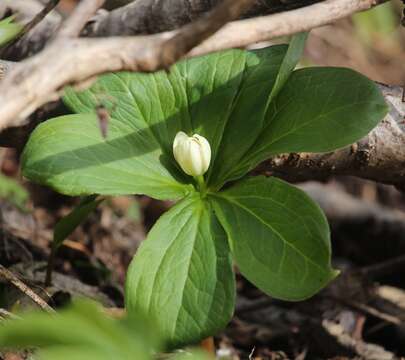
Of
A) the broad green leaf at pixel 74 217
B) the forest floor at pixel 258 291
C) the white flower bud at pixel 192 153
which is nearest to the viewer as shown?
the white flower bud at pixel 192 153

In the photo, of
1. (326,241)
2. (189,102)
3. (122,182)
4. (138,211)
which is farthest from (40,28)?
(326,241)

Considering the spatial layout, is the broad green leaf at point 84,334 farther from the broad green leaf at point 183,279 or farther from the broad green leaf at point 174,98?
the broad green leaf at point 174,98

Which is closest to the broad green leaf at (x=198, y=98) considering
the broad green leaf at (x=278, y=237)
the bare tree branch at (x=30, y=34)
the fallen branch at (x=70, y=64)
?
the broad green leaf at (x=278, y=237)

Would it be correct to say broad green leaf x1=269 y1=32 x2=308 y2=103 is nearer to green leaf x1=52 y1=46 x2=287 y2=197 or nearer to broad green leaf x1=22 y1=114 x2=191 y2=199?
green leaf x1=52 y1=46 x2=287 y2=197

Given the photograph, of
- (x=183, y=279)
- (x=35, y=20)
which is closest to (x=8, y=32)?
(x=35, y=20)

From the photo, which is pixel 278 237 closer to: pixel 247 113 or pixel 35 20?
pixel 247 113

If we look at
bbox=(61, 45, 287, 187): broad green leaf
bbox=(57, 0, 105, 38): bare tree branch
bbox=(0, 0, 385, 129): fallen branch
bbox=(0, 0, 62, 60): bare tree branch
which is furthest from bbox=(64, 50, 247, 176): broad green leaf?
bbox=(0, 0, 62, 60): bare tree branch
